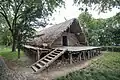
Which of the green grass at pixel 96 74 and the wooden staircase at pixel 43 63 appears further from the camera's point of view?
the wooden staircase at pixel 43 63

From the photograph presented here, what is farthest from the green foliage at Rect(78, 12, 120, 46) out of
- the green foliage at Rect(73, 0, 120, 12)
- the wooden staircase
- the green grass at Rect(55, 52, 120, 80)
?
the green grass at Rect(55, 52, 120, 80)

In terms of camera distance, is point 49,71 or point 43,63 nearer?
point 49,71

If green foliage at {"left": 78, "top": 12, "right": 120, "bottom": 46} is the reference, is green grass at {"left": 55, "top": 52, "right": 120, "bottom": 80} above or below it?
below

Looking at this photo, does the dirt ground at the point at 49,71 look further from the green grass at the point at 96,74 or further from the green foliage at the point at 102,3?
the green foliage at the point at 102,3

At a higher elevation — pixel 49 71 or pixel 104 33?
pixel 104 33

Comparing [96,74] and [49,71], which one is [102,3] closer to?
[96,74]

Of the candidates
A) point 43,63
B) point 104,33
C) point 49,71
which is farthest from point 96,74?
point 104,33

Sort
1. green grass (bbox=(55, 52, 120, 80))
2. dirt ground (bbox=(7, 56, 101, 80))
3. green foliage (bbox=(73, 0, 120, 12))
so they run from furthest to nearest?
1. dirt ground (bbox=(7, 56, 101, 80))
2. green foliage (bbox=(73, 0, 120, 12))
3. green grass (bbox=(55, 52, 120, 80))

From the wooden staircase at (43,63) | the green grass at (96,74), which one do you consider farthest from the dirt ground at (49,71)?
the green grass at (96,74)

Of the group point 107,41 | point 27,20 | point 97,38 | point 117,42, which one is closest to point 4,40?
point 27,20

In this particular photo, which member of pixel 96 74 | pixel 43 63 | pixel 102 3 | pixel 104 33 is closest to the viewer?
pixel 96 74

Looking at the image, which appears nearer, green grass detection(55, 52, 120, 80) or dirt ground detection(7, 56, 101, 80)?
green grass detection(55, 52, 120, 80)

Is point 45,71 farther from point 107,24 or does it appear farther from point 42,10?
point 107,24

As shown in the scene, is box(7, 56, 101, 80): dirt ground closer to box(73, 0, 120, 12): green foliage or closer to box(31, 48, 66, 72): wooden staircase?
box(31, 48, 66, 72): wooden staircase
